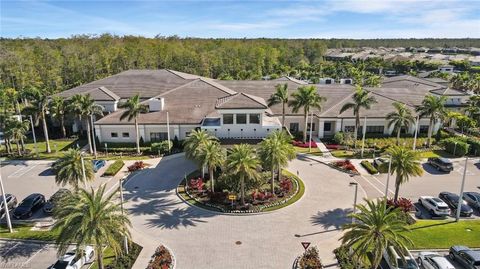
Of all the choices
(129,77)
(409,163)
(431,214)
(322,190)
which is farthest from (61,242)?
(129,77)

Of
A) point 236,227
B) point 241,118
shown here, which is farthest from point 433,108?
point 236,227

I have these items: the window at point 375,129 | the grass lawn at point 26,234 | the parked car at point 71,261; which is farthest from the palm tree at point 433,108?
the grass lawn at point 26,234

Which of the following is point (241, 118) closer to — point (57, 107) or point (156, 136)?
point (156, 136)

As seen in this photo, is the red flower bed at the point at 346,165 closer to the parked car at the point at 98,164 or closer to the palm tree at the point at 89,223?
the palm tree at the point at 89,223

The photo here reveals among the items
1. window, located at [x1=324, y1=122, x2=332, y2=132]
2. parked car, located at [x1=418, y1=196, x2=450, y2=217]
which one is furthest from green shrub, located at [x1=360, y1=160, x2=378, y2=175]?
window, located at [x1=324, y1=122, x2=332, y2=132]

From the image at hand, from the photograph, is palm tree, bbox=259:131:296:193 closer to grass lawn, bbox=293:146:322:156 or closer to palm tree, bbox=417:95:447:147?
grass lawn, bbox=293:146:322:156

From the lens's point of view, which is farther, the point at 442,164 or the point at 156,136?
the point at 156,136
